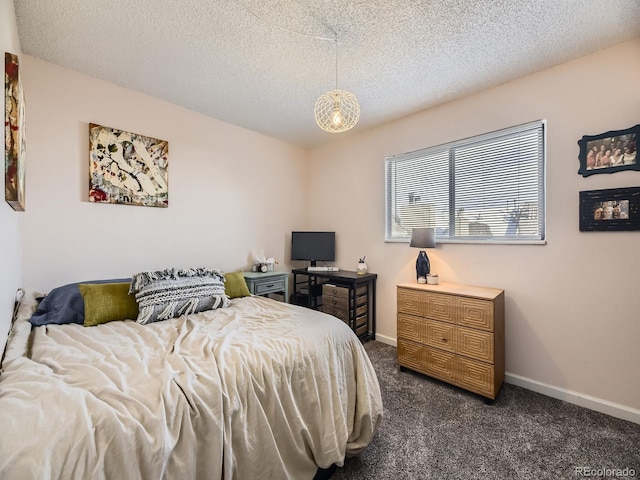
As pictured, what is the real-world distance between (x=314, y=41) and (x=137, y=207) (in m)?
2.11

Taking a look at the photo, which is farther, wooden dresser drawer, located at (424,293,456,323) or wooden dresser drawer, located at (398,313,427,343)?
wooden dresser drawer, located at (398,313,427,343)

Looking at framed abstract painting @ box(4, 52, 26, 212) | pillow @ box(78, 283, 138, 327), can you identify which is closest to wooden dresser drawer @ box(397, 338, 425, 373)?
pillow @ box(78, 283, 138, 327)

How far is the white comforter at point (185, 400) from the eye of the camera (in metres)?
0.81

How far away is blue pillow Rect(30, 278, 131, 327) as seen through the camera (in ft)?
5.68

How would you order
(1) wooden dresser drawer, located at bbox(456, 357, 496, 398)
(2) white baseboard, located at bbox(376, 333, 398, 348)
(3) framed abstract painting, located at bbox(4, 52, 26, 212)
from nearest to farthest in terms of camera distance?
1. (3) framed abstract painting, located at bbox(4, 52, 26, 212)
2. (1) wooden dresser drawer, located at bbox(456, 357, 496, 398)
3. (2) white baseboard, located at bbox(376, 333, 398, 348)

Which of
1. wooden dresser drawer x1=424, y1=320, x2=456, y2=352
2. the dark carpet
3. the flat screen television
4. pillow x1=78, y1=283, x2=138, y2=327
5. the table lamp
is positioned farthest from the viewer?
the flat screen television

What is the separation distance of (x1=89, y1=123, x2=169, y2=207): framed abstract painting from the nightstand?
3.83 ft

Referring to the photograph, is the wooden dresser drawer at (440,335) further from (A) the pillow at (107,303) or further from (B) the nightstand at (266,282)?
(A) the pillow at (107,303)

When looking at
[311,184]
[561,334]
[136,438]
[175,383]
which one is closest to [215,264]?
[311,184]

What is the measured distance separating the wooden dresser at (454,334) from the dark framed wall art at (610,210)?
0.81 meters

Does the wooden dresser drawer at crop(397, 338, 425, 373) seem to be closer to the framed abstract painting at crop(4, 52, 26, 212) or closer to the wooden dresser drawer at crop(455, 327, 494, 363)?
the wooden dresser drawer at crop(455, 327, 494, 363)

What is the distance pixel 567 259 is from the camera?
2131 mm

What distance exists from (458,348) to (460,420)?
534mm

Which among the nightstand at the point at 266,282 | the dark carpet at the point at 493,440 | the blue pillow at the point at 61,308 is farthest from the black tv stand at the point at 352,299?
the blue pillow at the point at 61,308
